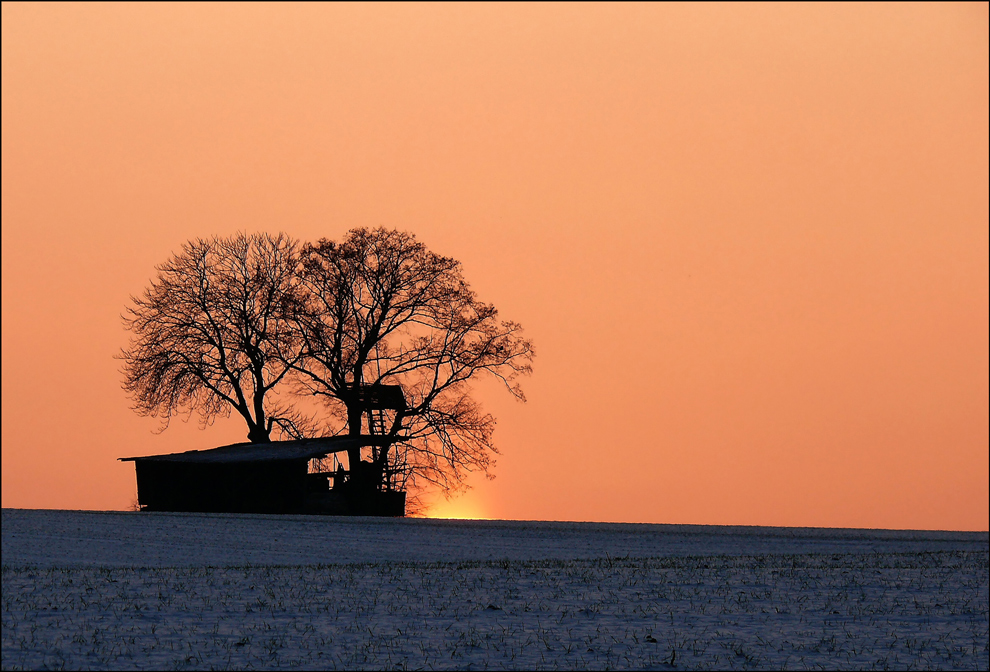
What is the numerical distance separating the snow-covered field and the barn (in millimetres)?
16375

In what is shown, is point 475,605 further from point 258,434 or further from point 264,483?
point 258,434

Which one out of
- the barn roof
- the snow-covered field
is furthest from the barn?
the snow-covered field

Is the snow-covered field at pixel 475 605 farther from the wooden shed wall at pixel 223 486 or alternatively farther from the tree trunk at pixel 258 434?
the tree trunk at pixel 258 434

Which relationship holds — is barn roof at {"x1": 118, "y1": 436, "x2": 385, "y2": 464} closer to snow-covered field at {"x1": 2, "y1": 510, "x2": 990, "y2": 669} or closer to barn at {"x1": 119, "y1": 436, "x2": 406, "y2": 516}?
barn at {"x1": 119, "y1": 436, "x2": 406, "y2": 516}

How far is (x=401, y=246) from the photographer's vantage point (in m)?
53.1

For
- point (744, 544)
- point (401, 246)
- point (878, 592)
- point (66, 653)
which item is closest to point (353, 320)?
point (401, 246)

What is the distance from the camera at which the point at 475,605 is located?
1689 centimetres

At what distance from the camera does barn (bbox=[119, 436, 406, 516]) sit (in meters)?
48.8

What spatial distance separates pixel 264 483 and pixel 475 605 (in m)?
33.4

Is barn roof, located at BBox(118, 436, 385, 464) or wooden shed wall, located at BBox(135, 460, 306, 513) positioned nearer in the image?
barn roof, located at BBox(118, 436, 385, 464)

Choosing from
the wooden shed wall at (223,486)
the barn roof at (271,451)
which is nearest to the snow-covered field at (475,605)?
the barn roof at (271,451)

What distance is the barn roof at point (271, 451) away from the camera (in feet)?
157

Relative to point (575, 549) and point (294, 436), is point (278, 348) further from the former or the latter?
point (575, 549)

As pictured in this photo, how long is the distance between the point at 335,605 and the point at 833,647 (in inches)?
Answer: 262
